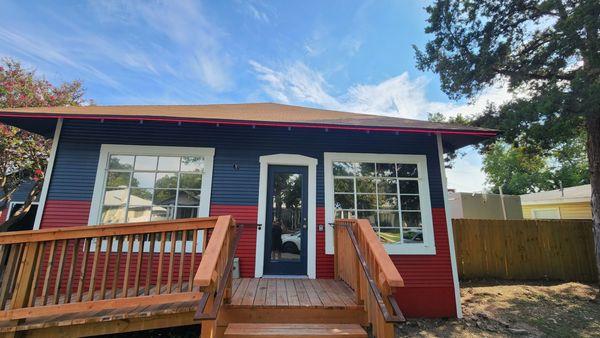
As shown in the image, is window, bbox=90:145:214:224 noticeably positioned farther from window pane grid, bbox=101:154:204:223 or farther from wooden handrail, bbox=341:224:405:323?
wooden handrail, bbox=341:224:405:323

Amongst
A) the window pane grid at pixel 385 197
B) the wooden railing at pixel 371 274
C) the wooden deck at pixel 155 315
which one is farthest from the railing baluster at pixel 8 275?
the window pane grid at pixel 385 197

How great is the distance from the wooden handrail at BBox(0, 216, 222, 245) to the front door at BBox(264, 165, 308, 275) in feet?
Result: 6.62

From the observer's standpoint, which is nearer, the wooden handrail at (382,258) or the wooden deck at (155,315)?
the wooden handrail at (382,258)

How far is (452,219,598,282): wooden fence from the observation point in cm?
764

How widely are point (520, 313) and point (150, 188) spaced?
738cm

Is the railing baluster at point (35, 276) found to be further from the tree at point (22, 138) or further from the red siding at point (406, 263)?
the tree at point (22, 138)

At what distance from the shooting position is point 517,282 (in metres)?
7.41

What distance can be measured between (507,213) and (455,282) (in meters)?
10.6

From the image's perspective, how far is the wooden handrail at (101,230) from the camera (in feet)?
9.77

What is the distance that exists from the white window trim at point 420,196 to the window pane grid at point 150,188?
240 cm

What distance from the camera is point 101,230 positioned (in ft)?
9.95

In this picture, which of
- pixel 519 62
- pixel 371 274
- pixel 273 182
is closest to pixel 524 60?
pixel 519 62

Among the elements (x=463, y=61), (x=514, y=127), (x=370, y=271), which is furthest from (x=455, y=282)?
(x=463, y=61)

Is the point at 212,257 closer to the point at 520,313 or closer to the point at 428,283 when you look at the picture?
the point at 428,283
